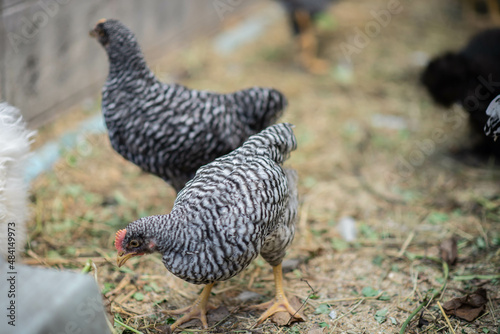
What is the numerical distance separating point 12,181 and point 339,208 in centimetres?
248

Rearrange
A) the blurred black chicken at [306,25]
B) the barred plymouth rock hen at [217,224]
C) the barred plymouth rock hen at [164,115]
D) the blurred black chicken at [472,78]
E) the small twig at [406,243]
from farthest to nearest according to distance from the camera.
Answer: the blurred black chicken at [306,25] → the blurred black chicken at [472,78] → the small twig at [406,243] → the barred plymouth rock hen at [164,115] → the barred plymouth rock hen at [217,224]

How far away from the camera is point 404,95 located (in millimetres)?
5504

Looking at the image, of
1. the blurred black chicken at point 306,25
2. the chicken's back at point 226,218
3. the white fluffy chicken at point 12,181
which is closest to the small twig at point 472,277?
the chicken's back at point 226,218

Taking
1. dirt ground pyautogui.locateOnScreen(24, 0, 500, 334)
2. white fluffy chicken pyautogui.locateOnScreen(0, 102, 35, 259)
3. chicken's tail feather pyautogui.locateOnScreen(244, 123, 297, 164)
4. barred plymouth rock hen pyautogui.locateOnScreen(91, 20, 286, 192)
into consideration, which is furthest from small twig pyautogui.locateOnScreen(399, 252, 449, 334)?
white fluffy chicken pyautogui.locateOnScreen(0, 102, 35, 259)

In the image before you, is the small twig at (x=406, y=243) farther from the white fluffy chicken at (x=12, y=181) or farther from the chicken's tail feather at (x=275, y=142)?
the white fluffy chicken at (x=12, y=181)

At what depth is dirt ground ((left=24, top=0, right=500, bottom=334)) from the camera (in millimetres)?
2789

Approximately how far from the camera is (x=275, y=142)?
105 inches

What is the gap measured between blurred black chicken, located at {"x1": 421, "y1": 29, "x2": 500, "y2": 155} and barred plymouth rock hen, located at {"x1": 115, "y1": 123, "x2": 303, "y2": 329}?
7.17ft

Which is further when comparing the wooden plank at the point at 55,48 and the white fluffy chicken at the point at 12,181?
the wooden plank at the point at 55,48

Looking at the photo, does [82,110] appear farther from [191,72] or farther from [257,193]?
[257,193]

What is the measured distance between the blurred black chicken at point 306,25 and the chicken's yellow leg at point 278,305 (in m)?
3.83

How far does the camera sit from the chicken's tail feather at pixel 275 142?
2.62 meters

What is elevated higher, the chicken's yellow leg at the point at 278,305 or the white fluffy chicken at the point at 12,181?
the white fluffy chicken at the point at 12,181

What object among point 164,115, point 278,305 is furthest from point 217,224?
point 164,115
